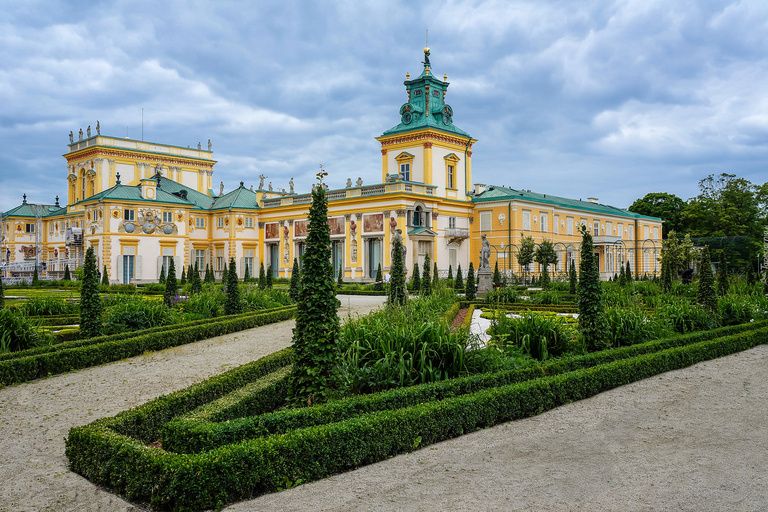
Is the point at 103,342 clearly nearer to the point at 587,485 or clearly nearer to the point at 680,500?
the point at 587,485

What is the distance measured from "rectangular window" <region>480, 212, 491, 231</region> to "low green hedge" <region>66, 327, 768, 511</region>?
35136 millimetres

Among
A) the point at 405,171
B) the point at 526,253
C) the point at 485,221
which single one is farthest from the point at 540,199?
the point at 405,171

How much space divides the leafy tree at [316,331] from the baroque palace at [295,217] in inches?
1188

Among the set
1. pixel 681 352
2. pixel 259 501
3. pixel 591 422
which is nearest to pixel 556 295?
pixel 681 352

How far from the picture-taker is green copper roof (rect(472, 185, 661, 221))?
41312mm

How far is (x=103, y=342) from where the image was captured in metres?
10.6

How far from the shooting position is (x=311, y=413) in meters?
5.74

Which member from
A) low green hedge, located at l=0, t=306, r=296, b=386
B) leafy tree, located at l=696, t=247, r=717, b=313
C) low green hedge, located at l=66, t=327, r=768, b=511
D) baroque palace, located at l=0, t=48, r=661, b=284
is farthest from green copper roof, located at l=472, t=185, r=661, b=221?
low green hedge, located at l=66, t=327, r=768, b=511

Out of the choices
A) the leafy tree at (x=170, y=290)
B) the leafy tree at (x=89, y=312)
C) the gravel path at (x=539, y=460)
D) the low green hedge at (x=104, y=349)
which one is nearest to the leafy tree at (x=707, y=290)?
the gravel path at (x=539, y=460)

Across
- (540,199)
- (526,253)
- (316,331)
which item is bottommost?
(316,331)

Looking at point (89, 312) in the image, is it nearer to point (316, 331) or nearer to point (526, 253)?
point (316, 331)

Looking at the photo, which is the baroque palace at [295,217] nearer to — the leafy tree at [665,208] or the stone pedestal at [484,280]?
the stone pedestal at [484,280]

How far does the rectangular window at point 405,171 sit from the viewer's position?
40719mm

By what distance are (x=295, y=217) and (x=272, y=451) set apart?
38705 millimetres
